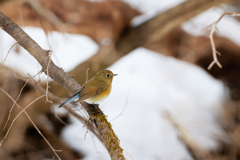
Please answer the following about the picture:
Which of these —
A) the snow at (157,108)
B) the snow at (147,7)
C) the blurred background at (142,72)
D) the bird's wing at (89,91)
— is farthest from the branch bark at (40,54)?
the snow at (147,7)

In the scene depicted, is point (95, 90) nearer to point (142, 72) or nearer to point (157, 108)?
point (157, 108)

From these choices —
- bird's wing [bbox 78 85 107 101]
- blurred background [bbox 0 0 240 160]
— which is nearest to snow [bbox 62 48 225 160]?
blurred background [bbox 0 0 240 160]

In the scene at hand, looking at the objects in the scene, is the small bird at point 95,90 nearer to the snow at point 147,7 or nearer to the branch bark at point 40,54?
the branch bark at point 40,54

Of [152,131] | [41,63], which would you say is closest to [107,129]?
[41,63]

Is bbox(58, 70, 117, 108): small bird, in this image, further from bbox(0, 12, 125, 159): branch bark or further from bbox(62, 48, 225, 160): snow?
bbox(62, 48, 225, 160): snow

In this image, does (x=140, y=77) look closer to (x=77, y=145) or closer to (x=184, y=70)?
(x=184, y=70)

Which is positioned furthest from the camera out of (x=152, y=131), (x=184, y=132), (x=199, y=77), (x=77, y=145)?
(x=199, y=77)
